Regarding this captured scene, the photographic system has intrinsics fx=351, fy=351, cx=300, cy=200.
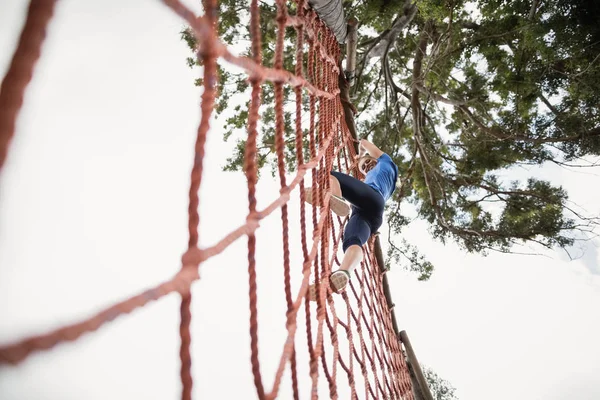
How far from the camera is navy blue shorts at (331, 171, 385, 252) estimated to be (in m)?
2.04

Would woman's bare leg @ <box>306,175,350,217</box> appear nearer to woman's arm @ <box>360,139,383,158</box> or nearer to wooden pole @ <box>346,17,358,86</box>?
woman's arm @ <box>360,139,383,158</box>

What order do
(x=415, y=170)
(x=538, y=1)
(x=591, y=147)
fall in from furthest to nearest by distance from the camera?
(x=415, y=170) → (x=591, y=147) → (x=538, y=1)

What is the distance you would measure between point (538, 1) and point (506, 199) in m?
2.31

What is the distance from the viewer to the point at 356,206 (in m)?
2.17

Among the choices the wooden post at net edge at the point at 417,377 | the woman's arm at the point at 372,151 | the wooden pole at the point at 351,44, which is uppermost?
the wooden pole at the point at 351,44

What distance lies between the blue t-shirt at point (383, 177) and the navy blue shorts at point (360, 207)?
0.52 feet

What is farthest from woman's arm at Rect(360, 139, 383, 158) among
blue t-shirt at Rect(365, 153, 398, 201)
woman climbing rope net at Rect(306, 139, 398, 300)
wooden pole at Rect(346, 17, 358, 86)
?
wooden pole at Rect(346, 17, 358, 86)

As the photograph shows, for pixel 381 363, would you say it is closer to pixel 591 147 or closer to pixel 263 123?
pixel 591 147

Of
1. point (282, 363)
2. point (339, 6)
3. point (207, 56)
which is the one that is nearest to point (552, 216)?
point (339, 6)

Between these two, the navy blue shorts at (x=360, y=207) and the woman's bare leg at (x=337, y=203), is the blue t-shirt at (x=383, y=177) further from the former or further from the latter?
the woman's bare leg at (x=337, y=203)

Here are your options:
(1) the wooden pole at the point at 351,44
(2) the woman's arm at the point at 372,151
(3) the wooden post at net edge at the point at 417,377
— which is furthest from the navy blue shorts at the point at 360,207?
(1) the wooden pole at the point at 351,44

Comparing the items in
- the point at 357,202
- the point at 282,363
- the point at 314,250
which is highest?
the point at 357,202

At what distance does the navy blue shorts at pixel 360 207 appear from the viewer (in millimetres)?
2043

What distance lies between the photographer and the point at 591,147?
307 centimetres
